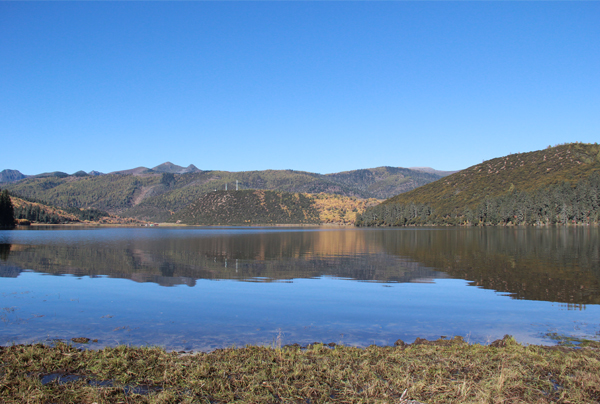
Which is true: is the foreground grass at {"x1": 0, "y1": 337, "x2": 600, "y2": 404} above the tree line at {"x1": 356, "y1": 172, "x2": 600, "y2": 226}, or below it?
below

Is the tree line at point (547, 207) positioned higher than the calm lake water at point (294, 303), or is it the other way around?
the tree line at point (547, 207)

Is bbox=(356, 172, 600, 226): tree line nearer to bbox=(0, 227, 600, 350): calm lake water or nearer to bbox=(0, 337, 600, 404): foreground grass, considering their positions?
bbox=(0, 227, 600, 350): calm lake water

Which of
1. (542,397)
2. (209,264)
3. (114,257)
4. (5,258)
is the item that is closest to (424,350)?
(542,397)

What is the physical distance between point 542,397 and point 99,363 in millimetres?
11144

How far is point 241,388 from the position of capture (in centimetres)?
973

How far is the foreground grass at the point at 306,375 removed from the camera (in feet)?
30.1

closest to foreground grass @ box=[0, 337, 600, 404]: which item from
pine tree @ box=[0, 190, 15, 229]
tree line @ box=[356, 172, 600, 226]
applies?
tree line @ box=[356, 172, 600, 226]

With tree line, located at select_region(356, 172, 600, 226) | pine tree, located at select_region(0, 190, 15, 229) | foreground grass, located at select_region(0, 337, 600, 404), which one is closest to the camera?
foreground grass, located at select_region(0, 337, 600, 404)

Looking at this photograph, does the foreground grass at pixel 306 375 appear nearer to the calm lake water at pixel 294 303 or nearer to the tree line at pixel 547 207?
the calm lake water at pixel 294 303

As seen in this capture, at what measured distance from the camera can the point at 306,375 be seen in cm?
1040

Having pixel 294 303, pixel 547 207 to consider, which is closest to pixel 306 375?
pixel 294 303

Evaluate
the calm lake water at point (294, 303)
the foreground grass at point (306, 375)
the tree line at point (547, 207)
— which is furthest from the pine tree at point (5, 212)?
the tree line at point (547, 207)

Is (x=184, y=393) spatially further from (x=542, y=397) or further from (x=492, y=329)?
(x=492, y=329)

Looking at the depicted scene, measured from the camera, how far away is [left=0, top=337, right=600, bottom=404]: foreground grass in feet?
30.1
